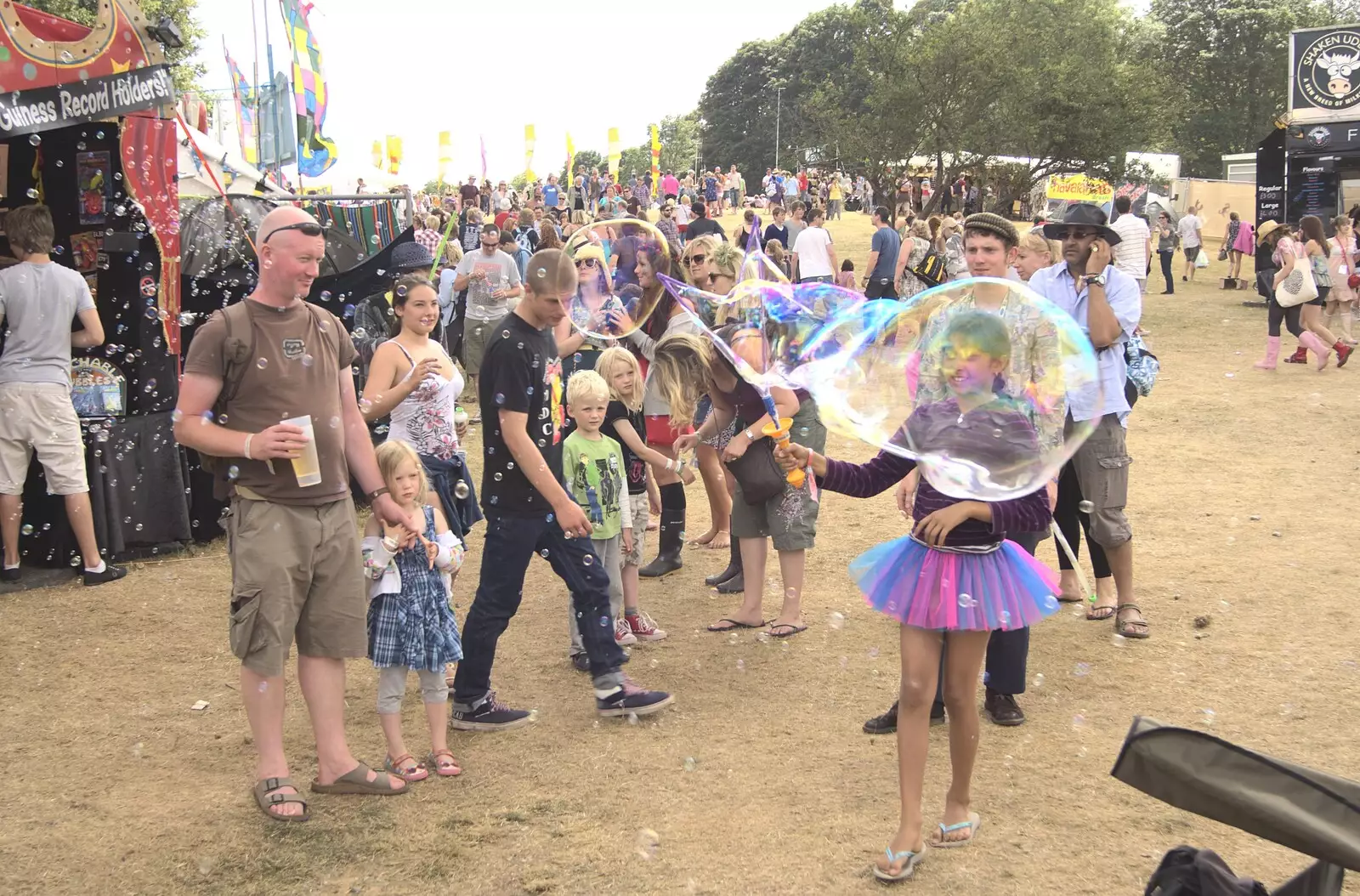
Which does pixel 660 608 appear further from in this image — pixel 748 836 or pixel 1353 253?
pixel 1353 253

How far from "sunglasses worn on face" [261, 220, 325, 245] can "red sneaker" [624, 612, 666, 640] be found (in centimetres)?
281

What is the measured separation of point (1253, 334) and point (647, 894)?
16.9 m

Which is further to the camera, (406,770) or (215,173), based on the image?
(215,173)

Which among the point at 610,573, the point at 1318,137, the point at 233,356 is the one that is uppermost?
the point at 1318,137

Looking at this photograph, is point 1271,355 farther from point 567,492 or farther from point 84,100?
point 84,100

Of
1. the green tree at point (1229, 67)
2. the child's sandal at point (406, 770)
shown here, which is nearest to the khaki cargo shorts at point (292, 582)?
the child's sandal at point (406, 770)

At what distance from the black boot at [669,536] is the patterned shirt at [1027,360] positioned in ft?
11.6

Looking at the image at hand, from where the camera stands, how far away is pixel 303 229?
13.2 ft

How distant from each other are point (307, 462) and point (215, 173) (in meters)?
8.95

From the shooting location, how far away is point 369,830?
4.14m

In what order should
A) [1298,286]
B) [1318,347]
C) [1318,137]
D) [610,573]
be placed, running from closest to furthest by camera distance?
[610,573] → [1298,286] → [1318,347] → [1318,137]

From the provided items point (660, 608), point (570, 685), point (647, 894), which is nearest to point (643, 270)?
point (660, 608)

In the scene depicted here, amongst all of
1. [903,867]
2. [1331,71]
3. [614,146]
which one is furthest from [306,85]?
[614,146]

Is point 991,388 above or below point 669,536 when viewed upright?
above
